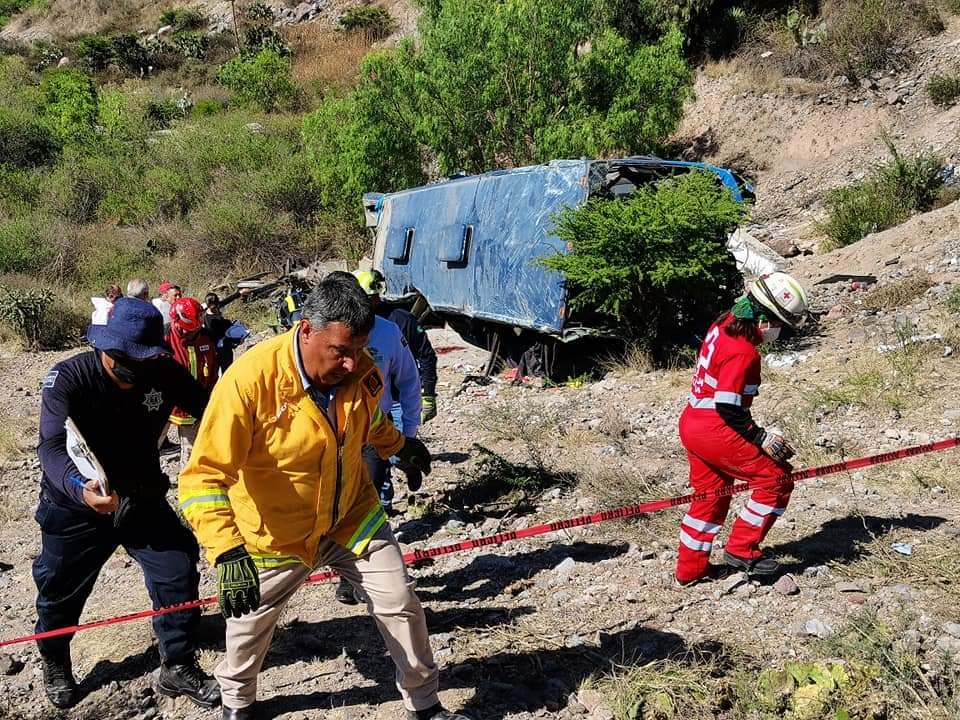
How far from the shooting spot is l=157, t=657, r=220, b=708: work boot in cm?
343

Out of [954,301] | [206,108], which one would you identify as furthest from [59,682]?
[206,108]

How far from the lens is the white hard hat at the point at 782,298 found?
3.61m

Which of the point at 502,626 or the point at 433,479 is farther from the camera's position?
the point at 433,479

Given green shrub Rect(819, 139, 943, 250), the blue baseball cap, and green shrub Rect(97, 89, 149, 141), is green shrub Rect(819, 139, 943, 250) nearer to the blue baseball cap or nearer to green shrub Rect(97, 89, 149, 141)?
the blue baseball cap

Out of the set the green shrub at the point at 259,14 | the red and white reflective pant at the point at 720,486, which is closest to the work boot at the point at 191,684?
the red and white reflective pant at the point at 720,486

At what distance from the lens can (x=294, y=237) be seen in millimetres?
20328

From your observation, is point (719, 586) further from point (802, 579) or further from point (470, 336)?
point (470, 336)

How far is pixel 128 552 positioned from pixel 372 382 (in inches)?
56.8

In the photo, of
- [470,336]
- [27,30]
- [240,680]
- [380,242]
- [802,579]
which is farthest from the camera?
[27,30]

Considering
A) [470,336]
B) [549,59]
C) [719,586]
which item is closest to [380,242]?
[470,336]

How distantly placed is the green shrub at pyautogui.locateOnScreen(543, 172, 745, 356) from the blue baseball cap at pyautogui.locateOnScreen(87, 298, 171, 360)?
5824mm

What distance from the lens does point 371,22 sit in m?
36.1

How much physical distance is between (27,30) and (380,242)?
144 ft

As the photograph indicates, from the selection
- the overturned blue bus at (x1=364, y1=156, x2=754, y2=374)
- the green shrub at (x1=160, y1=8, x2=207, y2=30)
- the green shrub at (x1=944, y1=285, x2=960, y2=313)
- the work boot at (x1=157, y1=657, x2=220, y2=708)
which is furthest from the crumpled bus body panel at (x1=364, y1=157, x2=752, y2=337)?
the green shrub at (x1=160, y1=8, x2=207, y2=30)
